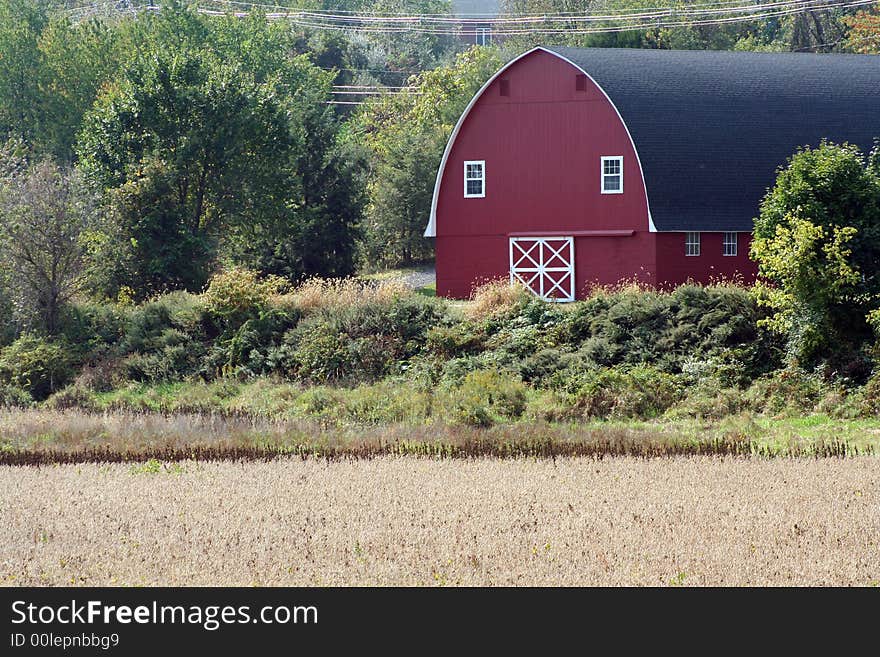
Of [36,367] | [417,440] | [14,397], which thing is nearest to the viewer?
[417,440]

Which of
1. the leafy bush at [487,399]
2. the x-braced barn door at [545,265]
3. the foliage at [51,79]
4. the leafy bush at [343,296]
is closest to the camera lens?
the leafy bush at [487,399]

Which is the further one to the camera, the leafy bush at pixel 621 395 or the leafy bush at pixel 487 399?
the leafy bush at pixel 621 395

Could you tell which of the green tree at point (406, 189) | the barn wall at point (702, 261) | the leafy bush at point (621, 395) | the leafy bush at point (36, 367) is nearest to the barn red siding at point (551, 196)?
the barn wall at point (702, 261)

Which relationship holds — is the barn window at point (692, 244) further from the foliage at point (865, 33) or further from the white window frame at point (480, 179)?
the foliage at point (865, 33)

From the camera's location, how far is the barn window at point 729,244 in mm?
36281

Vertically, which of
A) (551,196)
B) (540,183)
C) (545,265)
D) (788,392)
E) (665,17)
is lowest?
(788,392)

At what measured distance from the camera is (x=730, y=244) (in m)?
36.3

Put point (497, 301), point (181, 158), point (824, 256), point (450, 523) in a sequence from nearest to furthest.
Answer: point (450, 523), point (824, 256), point (497, 301), point (181, 158)

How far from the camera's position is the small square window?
3628 cm

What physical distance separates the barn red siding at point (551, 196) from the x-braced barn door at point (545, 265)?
22 centimetres

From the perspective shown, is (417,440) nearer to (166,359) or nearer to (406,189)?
(166,359)

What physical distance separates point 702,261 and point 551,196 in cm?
471

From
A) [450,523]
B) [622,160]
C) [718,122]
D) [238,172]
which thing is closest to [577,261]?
[622,160]

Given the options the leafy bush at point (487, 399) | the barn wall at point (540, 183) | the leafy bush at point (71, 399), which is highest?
the barn wall at point (540, 183)
